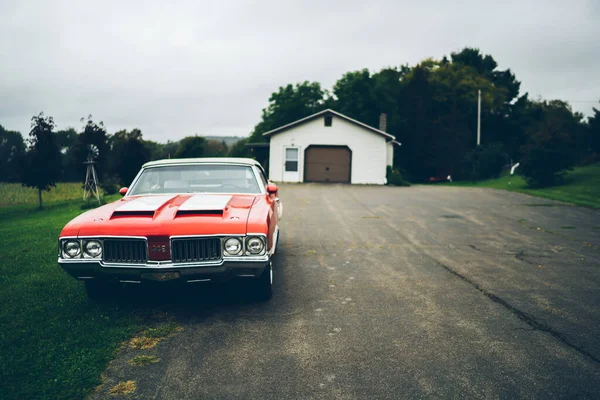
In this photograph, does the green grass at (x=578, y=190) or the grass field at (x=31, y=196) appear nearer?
the green grass at (x=578, y=190)

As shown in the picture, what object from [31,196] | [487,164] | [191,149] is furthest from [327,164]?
[31,196]

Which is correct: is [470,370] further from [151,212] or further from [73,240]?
[73,240]

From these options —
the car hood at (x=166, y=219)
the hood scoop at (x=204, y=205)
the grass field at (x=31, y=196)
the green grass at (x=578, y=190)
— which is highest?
the hood scoop at (x=204, y=205)

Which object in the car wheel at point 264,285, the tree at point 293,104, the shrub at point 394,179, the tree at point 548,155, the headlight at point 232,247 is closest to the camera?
the headlight at point 232,247

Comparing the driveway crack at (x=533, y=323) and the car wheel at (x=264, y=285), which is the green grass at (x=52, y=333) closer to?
the car wheel at (x=264, y=285)

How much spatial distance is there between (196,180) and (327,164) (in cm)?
2302

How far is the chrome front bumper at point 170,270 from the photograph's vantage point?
14.7 feet

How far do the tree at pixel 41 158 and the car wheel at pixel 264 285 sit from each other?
59.6 feet

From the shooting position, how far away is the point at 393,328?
4.42 meters

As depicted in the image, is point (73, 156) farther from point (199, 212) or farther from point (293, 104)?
point (293, 104)

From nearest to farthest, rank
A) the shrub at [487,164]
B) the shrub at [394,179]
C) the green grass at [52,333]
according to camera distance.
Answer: the green grass at [52,333] < the shrub at [394,179] < the shrub at [487,164]

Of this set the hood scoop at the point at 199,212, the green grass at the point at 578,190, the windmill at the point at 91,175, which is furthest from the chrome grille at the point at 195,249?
the windmill at the point at 91,175

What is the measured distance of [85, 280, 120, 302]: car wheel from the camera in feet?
16.8

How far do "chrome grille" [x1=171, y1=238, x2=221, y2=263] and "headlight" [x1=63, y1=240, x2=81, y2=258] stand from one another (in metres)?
0.97
